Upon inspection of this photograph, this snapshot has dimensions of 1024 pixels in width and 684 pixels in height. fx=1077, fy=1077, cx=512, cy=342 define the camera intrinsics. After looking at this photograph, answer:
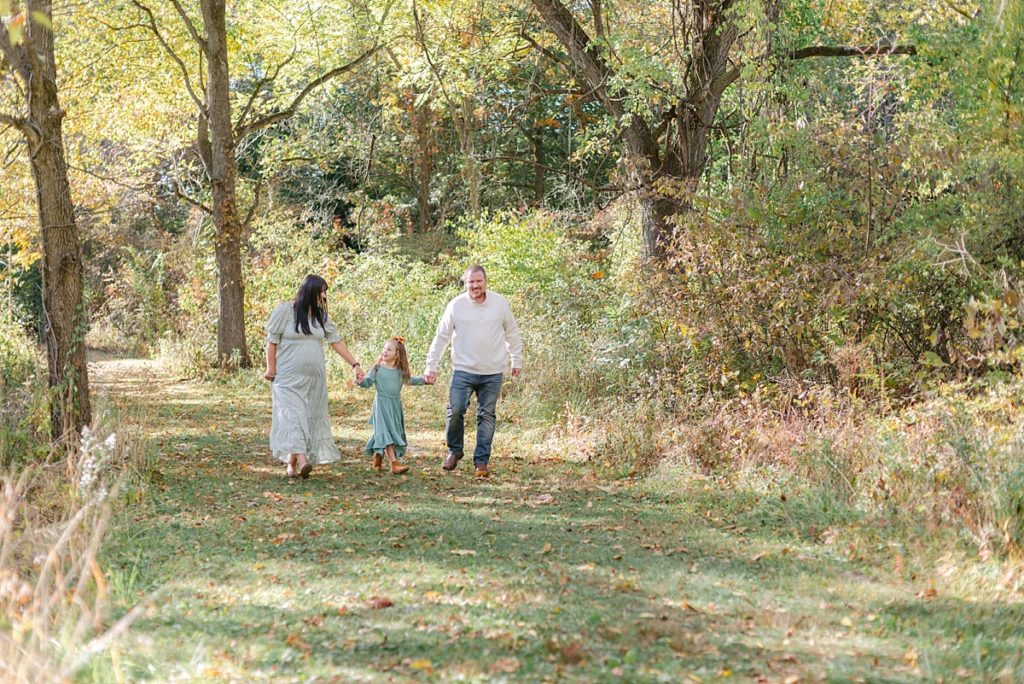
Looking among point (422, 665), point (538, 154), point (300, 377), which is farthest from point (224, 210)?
point (422, 665)

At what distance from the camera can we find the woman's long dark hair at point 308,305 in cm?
995

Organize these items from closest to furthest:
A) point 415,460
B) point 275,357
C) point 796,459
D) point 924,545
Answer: point 924,545 → point 796,459 → point 275,357 → point 415,460

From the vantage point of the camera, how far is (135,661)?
15.6 feet

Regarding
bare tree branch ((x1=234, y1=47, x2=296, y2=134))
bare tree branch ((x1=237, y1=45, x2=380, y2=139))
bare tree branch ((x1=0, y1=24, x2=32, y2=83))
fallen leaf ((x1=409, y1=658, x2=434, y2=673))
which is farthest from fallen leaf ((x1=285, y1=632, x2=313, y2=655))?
bare tree branch ((x1=234, y1=47, x2=296, y2=134))

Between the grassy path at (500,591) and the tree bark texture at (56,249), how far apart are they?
1.22 metres

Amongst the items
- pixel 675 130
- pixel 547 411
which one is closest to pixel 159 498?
pixel 547 411

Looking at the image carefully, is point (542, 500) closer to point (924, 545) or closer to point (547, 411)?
point (924, 545)

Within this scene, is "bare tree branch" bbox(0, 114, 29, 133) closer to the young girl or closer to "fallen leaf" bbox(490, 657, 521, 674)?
the young girl

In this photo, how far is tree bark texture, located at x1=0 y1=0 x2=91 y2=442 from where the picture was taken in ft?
Result: 32.0

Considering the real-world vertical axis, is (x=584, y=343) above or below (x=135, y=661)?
above

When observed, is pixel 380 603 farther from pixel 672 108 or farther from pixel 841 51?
pixel 841 51

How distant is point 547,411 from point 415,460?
97.5 inches

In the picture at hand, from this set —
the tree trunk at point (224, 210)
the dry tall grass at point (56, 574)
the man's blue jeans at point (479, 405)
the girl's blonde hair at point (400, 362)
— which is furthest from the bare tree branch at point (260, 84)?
the dry tall grass at point (56, 574)

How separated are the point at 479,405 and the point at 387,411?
90cm
